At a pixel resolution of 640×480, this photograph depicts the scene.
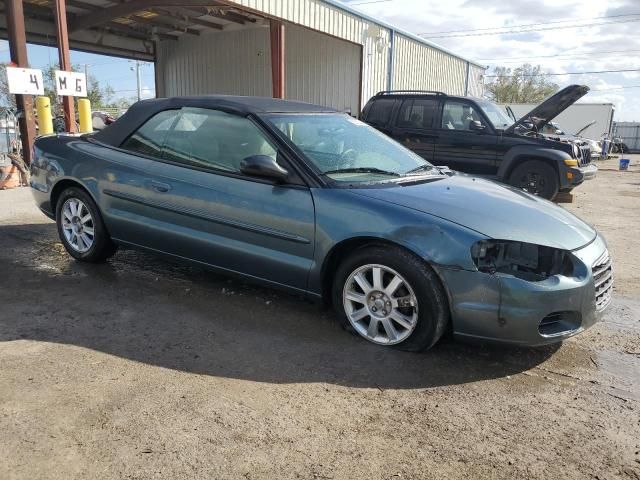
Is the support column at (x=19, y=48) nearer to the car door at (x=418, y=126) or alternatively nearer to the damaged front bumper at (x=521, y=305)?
the car door at (x=418, y=126)

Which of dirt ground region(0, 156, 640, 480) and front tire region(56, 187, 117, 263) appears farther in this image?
front tire region(56, 187, 117, 263)

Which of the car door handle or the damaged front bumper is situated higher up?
the car door handle

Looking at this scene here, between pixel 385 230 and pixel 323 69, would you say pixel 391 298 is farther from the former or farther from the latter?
pixel 323 69

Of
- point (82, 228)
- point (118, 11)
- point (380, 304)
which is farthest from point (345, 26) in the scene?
point (380, 304)

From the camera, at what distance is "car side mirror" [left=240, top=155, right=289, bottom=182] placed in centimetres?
353

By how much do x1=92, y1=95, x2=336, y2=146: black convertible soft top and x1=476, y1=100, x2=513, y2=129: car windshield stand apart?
553 centimetres

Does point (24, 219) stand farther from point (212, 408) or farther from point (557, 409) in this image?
point (557, 409)

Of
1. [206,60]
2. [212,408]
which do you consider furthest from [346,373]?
[206,60]

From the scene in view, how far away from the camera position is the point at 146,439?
2.40 meters

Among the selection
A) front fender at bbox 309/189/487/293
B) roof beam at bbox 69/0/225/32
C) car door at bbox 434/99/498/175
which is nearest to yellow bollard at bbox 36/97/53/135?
roof beam at bbox 69/0/225/32

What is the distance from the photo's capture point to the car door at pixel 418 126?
952cm

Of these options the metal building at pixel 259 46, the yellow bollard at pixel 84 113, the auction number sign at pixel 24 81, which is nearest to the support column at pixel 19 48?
the auction number sign at pixel 24 81

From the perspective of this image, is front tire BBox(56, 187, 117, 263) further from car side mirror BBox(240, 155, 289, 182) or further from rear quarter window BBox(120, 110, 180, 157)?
car side mirror BBox(240, 155, 289, 182)

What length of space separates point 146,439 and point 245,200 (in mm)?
1796
